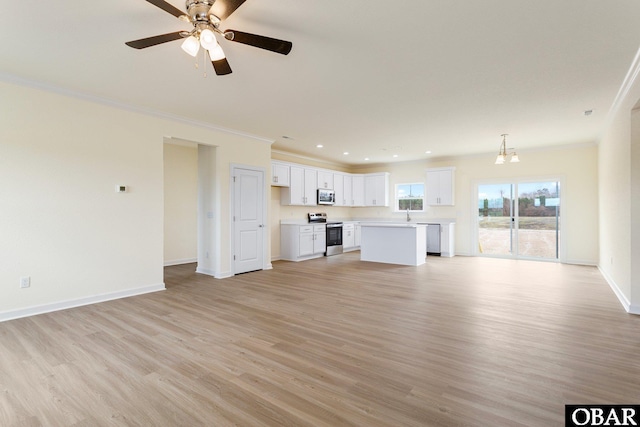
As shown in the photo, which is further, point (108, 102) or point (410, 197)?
point (410, 197)

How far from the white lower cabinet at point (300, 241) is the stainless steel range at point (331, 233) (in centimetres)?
31

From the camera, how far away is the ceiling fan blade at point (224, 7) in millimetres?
1980

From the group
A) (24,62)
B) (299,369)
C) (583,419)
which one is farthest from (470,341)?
(24,62)

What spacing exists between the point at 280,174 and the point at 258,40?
525cm

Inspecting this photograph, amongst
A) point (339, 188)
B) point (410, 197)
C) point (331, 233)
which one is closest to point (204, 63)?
point (331, 233)

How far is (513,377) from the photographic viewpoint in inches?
88.6

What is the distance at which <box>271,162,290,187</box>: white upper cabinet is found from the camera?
24.1 feet

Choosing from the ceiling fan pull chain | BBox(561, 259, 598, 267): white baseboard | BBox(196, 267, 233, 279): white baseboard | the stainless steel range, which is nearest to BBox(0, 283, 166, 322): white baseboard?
BBox(196, 267, 233, 279): white baseboard

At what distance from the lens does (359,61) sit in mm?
3143

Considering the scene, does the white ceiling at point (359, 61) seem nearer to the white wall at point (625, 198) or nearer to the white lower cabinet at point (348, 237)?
the white wall at point (625, 198)

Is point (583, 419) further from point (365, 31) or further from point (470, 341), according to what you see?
point (365, 31)

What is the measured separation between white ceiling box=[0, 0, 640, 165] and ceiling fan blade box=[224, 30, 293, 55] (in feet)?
0.89

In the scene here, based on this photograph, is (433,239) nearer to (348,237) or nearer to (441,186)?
(441,186)

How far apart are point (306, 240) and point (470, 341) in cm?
527
